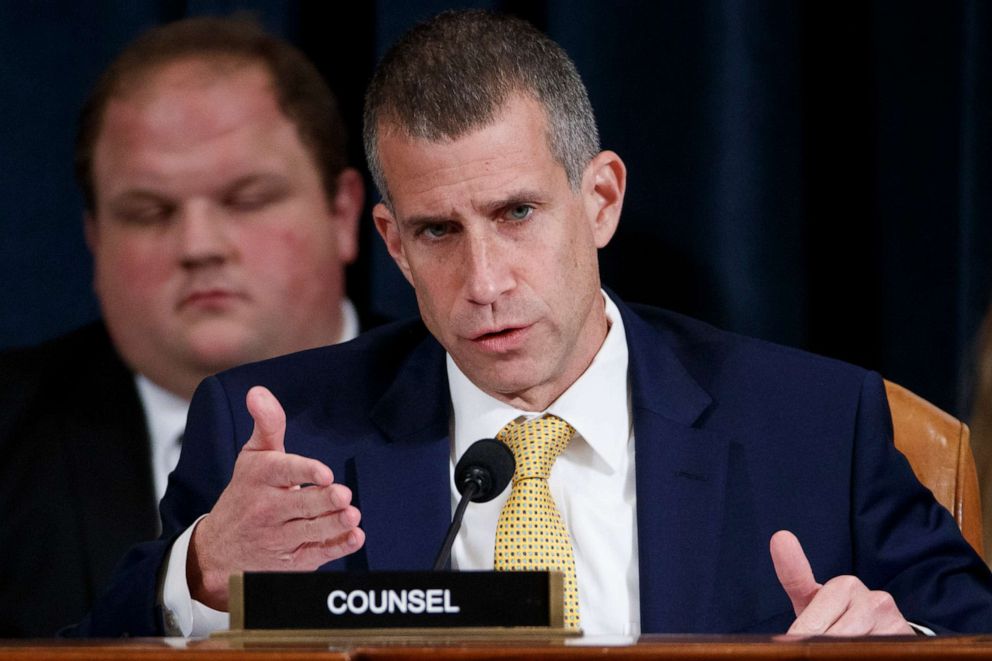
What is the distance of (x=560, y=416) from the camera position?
2111 mm

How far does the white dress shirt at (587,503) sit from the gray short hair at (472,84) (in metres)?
0.31

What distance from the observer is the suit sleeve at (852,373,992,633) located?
1.95 m

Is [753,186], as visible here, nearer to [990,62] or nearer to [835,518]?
[990,62]

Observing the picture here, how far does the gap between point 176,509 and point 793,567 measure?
94 cm

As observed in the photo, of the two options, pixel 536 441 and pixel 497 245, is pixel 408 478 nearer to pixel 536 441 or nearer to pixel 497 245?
pixel 536 441

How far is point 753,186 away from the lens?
8.63 feet

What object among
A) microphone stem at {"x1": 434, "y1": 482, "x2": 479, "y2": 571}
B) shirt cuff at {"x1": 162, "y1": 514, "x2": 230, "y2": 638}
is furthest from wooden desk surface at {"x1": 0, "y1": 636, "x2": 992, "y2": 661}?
shirt cuff at {"x1": 162, "y1": 514, "x2": 230, "y2": 638}

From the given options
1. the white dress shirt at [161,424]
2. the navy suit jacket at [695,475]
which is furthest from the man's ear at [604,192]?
the white dress shirt at [161,424]

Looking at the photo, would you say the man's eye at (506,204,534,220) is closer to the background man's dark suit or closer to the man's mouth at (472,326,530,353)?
the man's mouth at (472,326,530,353)

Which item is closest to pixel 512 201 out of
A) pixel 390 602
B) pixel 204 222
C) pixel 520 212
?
pixel 520 212

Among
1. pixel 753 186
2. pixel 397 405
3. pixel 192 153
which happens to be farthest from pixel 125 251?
pixel 753 186

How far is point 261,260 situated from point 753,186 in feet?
2.97

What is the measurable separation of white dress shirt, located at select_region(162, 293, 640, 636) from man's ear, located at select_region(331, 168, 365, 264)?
1.27ft

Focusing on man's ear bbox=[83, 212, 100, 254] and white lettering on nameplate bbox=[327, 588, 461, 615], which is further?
man's ear bbox=[83, 212, 100, 254]
